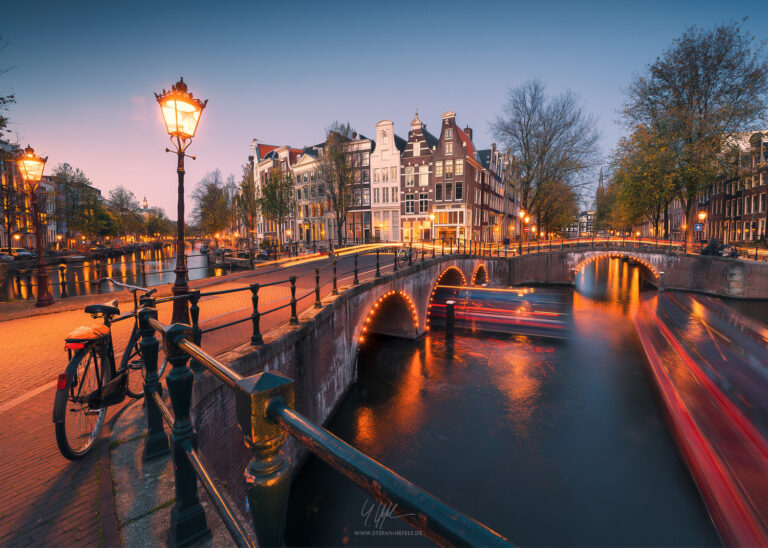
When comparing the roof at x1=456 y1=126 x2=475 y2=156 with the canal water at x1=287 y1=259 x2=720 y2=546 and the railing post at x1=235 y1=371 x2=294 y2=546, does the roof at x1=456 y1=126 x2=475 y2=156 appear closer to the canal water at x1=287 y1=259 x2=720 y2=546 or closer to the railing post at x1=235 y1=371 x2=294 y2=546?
the canal water at x1=287 y1=259 x2=720 y2=546

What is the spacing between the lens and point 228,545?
7.18 ft

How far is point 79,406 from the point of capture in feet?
12.6

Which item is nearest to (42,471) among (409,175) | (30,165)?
(30,165)

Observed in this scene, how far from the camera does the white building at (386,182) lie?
1641 inches

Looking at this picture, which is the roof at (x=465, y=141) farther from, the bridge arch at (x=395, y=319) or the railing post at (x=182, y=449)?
the railing post at (x=182, y=449)

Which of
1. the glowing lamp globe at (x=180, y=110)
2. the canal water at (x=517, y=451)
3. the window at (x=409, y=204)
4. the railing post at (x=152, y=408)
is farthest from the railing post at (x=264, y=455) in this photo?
the window at (x=409, y=204)

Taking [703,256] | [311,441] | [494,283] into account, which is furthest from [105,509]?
[703,256]

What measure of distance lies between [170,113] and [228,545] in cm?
648

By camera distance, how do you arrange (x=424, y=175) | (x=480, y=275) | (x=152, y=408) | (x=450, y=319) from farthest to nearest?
(x=424, y=175)
(x=480, y=275)
(x=450, y=319)
(x=152, y=408)

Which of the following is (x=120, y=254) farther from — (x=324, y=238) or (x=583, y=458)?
(x=583, y=458)

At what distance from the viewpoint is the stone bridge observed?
18.1 feet

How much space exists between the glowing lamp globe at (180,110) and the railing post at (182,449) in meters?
5.47

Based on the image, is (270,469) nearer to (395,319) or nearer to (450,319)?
(395,319)

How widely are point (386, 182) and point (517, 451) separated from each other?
35.8 metres
